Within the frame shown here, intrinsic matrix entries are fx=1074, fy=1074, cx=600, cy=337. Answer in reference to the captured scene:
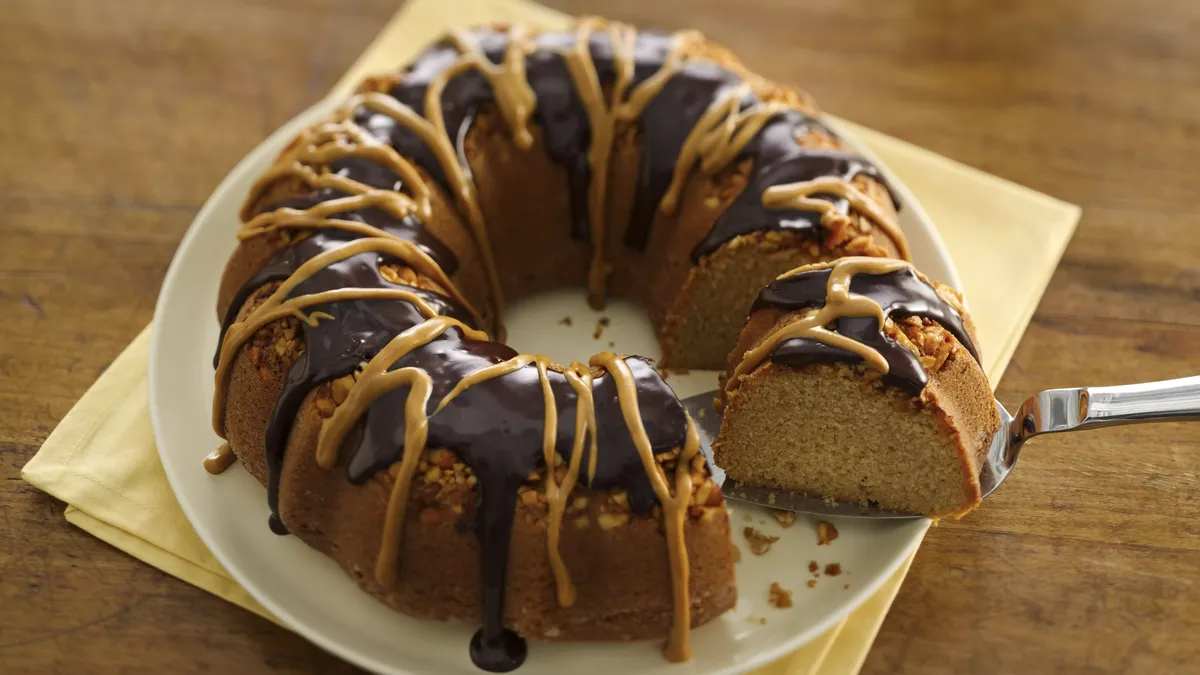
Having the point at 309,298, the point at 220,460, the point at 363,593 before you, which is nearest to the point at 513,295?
the point at 309,298

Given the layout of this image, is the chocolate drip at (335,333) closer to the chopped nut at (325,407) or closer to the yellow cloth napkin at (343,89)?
the chopped nut at (325,407)

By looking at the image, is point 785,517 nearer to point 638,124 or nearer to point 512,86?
point 638,124

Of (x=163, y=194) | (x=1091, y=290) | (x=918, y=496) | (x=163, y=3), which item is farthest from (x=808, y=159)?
(x=163, y=3)

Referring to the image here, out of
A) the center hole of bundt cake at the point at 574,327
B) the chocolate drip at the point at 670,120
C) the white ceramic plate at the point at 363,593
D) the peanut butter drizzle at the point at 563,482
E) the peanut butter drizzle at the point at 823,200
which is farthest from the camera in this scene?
the center hole of bundt cake at the point at 574,327

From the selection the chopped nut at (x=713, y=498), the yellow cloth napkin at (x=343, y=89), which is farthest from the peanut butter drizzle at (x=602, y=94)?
the chopped nut at (x=713, y=498)

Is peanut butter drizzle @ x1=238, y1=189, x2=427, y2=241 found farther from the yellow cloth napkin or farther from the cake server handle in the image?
the cake server handle

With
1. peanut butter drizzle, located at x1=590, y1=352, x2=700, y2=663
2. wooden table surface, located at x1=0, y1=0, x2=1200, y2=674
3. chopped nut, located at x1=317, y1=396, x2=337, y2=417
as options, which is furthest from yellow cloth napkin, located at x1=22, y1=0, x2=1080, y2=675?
chopped nut, located at x1=317, y1=396, x2=337, y2=417
